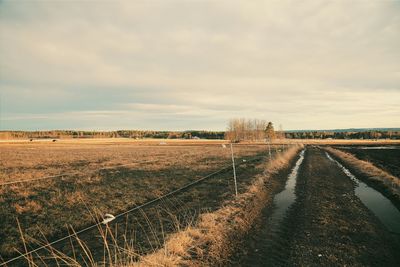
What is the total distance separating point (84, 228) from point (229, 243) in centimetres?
529

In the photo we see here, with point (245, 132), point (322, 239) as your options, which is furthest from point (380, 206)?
point (245, 132)

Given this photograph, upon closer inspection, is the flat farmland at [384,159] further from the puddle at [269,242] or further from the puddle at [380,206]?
the puddle at [269,242]

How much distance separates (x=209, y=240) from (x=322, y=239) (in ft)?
11.4

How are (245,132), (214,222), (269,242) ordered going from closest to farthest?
(269,242) → (214,222) → (245,132)

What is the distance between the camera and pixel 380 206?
12.7m

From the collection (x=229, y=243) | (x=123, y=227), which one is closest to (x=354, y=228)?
(x=229, y=243)

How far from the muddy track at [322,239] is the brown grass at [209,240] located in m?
0.45

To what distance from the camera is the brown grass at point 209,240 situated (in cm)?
641

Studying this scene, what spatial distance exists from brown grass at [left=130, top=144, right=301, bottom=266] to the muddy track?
17.7 inches

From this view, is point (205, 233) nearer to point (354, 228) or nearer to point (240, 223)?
point (240, 223)

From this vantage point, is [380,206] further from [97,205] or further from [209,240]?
[97,205]

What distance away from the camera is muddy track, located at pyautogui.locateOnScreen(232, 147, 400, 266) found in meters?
6.82

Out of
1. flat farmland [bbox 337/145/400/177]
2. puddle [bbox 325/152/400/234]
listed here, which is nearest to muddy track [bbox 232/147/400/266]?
puddle [bbox 325/152/400/234]

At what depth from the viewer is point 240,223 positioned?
9.52m
